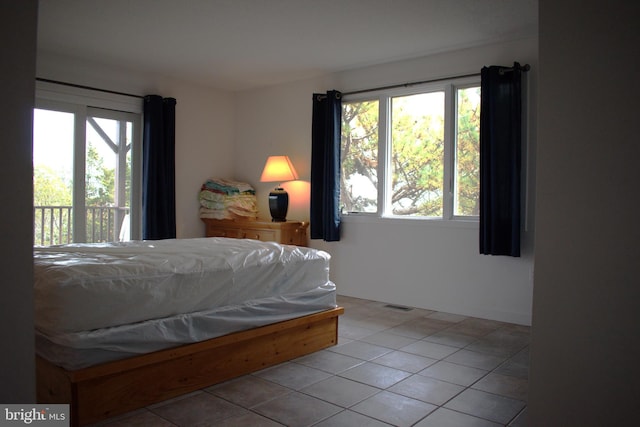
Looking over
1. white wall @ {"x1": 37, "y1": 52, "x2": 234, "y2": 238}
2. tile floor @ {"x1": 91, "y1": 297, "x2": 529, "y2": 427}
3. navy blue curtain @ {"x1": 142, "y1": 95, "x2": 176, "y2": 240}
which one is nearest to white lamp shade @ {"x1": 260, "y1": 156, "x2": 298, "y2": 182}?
white wall @ {"x1": 37, "y1": 52, "x2": 234, "y2": 238}

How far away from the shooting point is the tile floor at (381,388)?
222 centimetres

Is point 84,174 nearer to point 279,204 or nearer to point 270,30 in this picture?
point 279,204

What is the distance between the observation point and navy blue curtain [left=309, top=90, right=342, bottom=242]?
4.98 metres

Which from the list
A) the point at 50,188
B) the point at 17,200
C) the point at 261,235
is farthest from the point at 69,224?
the point at 17,200

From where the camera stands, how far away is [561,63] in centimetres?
155

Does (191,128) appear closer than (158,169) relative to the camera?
No

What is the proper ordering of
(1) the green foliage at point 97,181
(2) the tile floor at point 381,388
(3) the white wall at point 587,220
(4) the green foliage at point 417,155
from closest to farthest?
(3) the white wall at point 587,220 < (2) the tile floor at point 381,388 < (4) the green foliage at point 417,155 < (1) the green foliage at point 97,181

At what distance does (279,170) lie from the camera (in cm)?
538

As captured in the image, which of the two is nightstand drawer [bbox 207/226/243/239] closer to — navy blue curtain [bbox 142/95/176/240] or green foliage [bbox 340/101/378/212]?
navy blue curtain [bbox 142/95/176/240]

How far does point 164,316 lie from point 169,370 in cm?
28

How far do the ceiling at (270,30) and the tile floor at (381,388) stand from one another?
245 cm

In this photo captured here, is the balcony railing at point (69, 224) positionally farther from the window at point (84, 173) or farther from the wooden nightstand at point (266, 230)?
the wooden nightstand at point (266, 230)

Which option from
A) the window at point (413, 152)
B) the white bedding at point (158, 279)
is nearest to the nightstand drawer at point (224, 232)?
the window at point (413, 152)

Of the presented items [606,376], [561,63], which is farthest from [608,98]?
[606,376]
